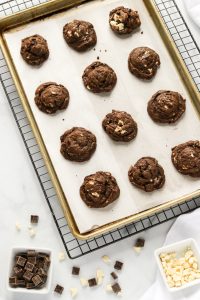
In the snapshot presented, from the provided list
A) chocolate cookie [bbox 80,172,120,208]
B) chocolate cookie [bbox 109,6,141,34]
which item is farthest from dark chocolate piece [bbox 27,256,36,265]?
chocolate cookie [bbox 109,6,141,34]

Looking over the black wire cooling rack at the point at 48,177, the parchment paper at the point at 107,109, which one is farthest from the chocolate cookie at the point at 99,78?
the black wire cooling rack at the point at 48,177

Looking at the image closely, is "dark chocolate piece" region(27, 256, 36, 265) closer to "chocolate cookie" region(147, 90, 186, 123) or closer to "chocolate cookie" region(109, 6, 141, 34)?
"chocolate cookie" region(147, 90, 186, 123)

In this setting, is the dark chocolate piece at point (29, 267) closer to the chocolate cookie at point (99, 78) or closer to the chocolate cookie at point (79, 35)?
the chocolate cookie at point (99, 78)

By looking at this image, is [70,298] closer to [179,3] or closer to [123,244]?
[123,244]

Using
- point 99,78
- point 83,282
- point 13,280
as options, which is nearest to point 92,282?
point 83,282

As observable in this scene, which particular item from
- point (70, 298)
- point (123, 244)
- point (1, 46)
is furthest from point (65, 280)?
point (1, 46)
